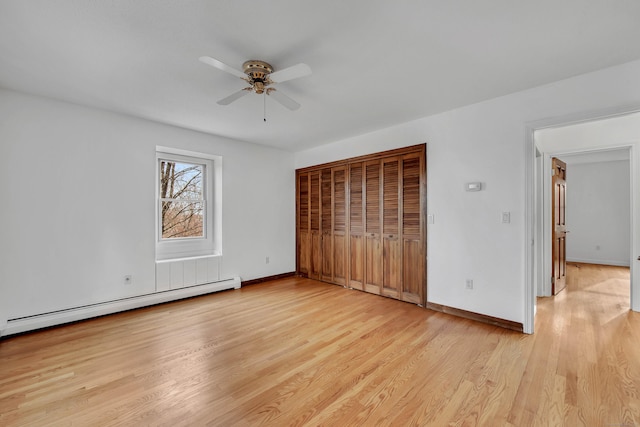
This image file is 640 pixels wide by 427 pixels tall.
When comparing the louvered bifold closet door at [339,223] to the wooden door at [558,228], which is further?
the louvered bifold closet door at [339,223]

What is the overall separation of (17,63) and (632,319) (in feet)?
Result: 21.2

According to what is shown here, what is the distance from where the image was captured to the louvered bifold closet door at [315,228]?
4984 mm

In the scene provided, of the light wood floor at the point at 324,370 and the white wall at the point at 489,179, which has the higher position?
the white wall at the point at 489,179

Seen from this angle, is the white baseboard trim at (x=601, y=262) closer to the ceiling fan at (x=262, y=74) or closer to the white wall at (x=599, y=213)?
the white wall at (x=599, y=213)

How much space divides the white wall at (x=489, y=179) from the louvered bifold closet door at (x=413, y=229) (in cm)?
11

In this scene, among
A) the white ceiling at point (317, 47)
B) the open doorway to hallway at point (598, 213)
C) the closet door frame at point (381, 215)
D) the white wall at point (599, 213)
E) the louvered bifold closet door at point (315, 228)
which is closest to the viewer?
the white ceiling at point (317, 47)

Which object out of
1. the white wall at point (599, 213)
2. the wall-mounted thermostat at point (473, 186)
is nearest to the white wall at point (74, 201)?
the wall-mounted thermostat at point (473, 186)

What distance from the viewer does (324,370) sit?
7.01 ft

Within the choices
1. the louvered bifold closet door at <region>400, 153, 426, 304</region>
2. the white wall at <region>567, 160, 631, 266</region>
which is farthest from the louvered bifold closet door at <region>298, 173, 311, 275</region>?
the white wall at <region>567, 160, 631, 266</region>

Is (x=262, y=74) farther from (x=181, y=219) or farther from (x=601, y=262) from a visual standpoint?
(x=601, y=262)

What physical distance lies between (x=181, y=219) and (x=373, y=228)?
2933mm

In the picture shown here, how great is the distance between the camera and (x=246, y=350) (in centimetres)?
245

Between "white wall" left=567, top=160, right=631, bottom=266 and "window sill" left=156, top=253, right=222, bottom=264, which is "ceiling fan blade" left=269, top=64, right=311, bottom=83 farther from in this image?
"white wall" left=567, top=160, right=631, bottom=266

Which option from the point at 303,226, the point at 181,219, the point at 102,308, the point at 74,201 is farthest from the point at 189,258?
the point at 303,226
